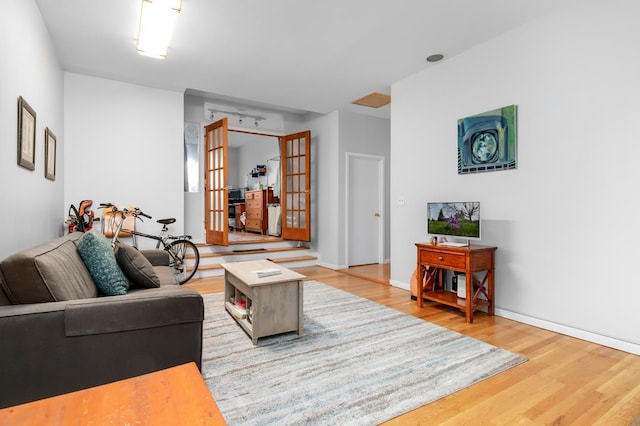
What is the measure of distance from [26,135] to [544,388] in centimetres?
392

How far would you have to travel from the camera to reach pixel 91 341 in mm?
1535

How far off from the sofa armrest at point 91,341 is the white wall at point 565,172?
9.45ft

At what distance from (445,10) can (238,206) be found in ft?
26.1

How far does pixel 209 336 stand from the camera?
8.91ft

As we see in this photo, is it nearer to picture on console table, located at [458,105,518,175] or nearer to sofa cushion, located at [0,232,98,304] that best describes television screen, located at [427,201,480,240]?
picture on console table, located at [458,105,518,175]

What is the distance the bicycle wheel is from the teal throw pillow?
7.79 feet

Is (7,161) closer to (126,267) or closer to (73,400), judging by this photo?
(126,267)

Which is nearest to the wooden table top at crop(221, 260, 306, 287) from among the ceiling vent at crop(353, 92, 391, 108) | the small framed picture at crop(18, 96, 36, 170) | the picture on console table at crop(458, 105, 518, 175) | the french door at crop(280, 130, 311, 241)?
the small framed picture at crop(18, 96, 36, 170)

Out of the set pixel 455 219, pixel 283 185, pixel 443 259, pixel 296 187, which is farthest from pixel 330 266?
pixel 455 219

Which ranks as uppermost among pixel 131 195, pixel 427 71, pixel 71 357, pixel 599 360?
pixel 427 71

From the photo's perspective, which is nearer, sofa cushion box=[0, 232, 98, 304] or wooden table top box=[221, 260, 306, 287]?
sofa cushion box=[0, 232, 98, 304]

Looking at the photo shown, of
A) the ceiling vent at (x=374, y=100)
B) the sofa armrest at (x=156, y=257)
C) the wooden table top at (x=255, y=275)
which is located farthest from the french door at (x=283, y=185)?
the wooden table top at (x=255, y=275)

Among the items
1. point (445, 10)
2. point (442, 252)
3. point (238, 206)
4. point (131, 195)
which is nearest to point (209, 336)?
point (442, 252)

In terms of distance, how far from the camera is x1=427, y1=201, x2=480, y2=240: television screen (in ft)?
10.1
